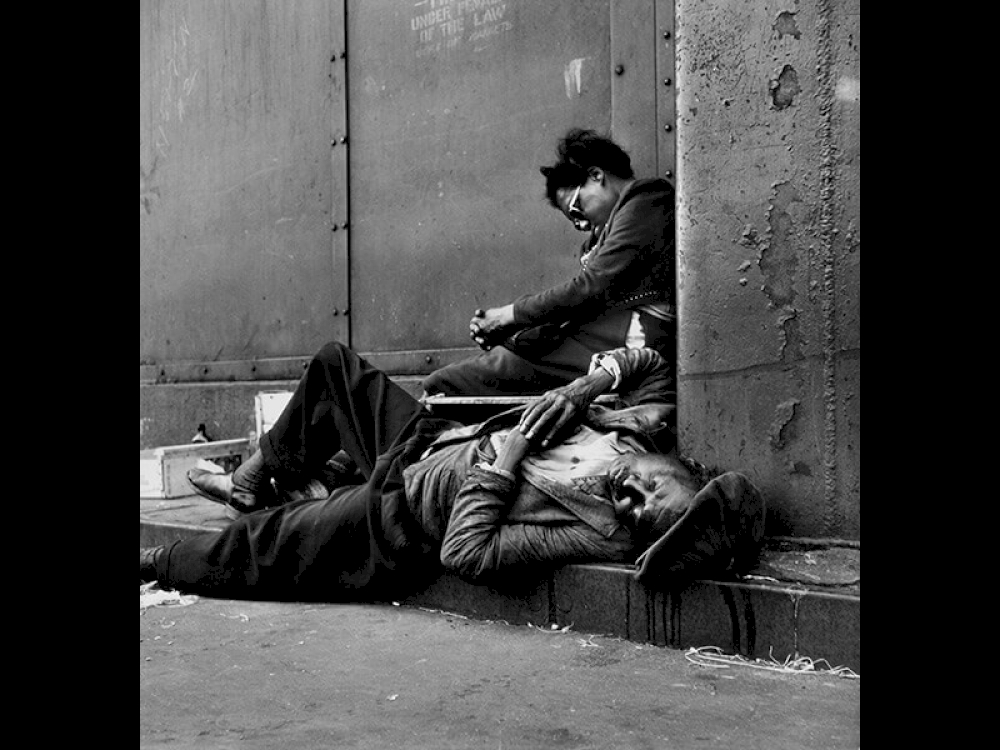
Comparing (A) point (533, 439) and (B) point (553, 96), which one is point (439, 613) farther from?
(B) point (553, 96)

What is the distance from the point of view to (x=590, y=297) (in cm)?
379

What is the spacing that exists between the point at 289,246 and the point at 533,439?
3166 mm

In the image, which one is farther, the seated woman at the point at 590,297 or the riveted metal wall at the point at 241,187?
the riveted metal wall at the point at 241,187

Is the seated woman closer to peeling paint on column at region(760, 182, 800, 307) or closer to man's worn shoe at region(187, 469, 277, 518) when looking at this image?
peeling paint on column at region(760, 182, 800, 307)

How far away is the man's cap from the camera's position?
265 centimetres

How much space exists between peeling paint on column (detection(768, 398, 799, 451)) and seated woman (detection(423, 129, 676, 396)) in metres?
0.70

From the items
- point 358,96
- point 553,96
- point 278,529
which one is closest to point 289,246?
point 358,96

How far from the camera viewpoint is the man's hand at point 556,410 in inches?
125

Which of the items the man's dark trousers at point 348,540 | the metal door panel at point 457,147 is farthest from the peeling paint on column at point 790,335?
the metal door panel at point 457,147

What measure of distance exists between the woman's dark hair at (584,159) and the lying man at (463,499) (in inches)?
37.5

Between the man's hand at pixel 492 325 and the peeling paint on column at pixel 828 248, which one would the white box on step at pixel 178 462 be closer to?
the man's hand at pixel 492 325

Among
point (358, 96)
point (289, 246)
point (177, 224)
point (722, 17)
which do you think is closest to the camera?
point (722, 17)

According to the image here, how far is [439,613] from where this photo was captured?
3184 millimetres

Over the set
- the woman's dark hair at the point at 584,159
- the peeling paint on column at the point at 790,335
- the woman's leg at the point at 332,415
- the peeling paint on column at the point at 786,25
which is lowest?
the woman's leg at the point at 332,415
